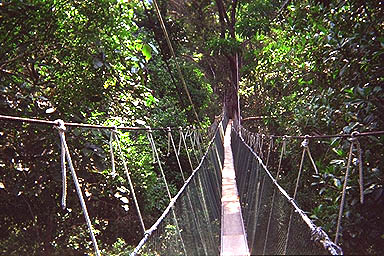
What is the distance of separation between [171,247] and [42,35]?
124cm

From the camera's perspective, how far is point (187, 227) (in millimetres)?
1898

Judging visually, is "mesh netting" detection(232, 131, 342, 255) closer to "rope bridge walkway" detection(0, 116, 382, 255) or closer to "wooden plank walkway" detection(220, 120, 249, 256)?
"rope bridge walkway" detection(0, 116, 382, 255)

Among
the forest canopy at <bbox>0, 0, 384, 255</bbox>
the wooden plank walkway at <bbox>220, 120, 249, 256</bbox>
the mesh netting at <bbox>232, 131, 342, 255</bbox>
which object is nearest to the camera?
the mesh netting at <bbox>232, 131, 342, 255</bbox>

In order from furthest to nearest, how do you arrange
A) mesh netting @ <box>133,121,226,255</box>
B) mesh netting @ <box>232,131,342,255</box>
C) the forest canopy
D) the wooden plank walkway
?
the wooden plank walkway → the forest canopy → mesh netting @ <box>133,121,226,255</box> → mesh netting @ <box>232,131,342,255</box>

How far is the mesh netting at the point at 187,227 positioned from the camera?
4.32 feet

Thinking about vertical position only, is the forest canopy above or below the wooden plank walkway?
above

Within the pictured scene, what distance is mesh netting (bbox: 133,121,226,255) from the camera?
1315mm

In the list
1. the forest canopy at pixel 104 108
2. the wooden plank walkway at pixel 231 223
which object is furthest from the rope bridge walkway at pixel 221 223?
the forest canopy at pixel 104 108

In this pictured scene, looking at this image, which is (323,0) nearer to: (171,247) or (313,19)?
(313,19)

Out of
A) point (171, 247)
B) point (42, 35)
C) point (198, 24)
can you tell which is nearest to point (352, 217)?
point (171, 247)

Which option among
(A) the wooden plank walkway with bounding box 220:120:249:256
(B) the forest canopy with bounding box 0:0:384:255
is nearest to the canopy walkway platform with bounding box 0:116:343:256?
(A) the wooden plank walkway with bounding box 220:120:249:256

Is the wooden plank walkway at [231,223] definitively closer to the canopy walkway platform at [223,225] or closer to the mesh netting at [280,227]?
the canopy walkway platform at [223,225]

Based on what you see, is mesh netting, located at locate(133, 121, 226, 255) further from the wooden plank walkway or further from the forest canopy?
the forest canopy

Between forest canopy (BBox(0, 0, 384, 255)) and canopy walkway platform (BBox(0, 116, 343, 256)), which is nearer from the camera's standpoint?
canopy walkway platform (BBox(0, 116, 343, 256))
